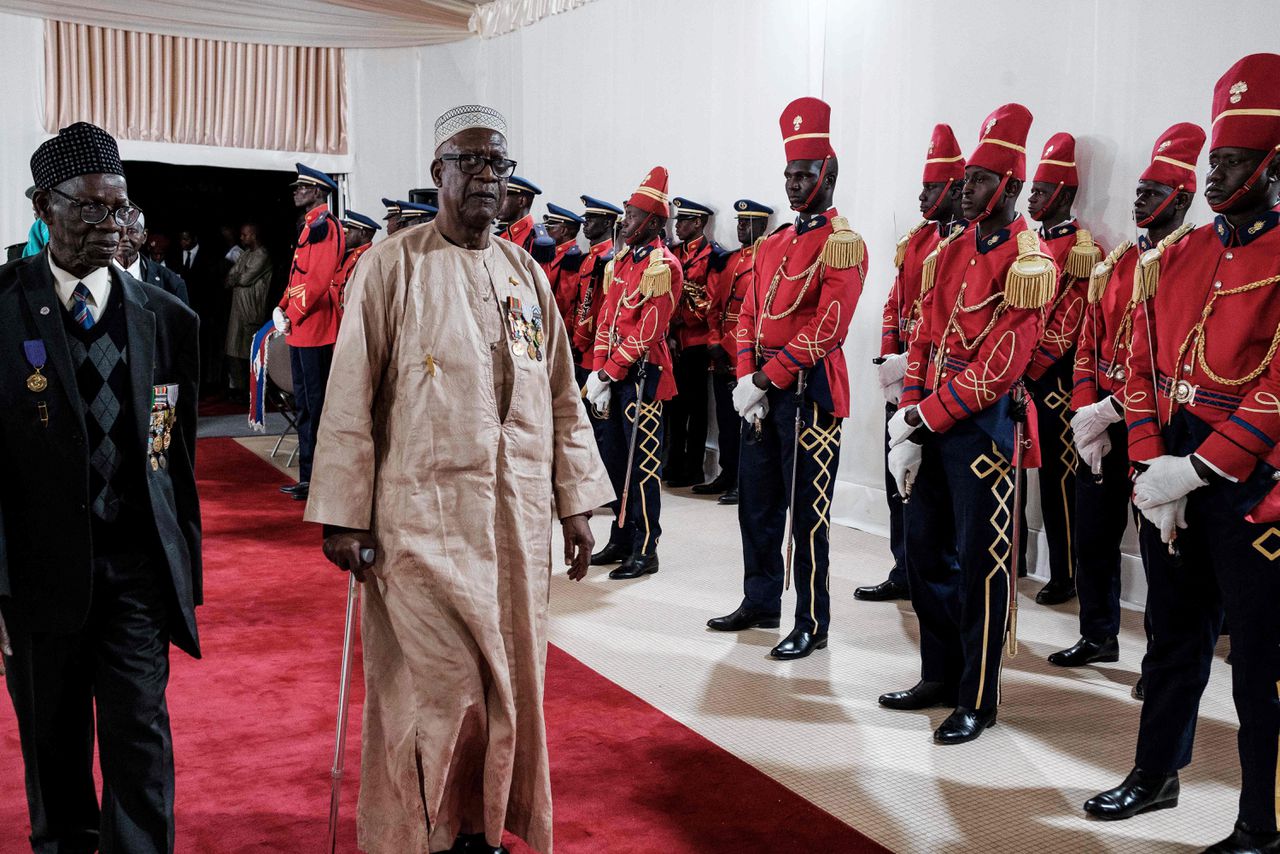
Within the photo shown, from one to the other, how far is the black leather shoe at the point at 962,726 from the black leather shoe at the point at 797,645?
0.80 meters

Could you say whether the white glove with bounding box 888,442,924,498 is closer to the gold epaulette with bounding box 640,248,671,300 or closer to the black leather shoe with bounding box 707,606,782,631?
the black leather shoe with bounding box 707,606,782,631

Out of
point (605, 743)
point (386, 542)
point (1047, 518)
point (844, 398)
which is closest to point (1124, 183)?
point (1047, 518)

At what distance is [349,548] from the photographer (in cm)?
244

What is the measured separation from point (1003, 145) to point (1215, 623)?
1563 millimetres

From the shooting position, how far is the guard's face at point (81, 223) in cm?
229

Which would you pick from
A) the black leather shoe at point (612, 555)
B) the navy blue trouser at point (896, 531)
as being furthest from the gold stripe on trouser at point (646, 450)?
the navy blue trouser at point (896, 531)

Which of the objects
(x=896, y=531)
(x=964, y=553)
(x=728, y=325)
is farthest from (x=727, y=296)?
(x=964, y=553)

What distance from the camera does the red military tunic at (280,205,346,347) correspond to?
7.20 m

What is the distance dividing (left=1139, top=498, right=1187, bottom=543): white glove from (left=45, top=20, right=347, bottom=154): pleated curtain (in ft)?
31.2

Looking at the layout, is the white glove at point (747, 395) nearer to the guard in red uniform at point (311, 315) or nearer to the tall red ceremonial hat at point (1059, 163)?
the tall red ceremonial hat at point (1059, 163)

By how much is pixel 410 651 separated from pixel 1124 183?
13.6 feet

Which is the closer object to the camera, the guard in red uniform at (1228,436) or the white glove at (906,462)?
the guard in red uniform at (1228,436)

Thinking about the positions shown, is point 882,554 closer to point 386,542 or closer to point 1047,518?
point 1047,518

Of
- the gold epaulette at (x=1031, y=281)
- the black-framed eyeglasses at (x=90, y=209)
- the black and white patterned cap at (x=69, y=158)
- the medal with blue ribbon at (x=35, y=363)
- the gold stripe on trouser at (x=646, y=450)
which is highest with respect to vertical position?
the black and white patterned cap at (x=69, y=158)
